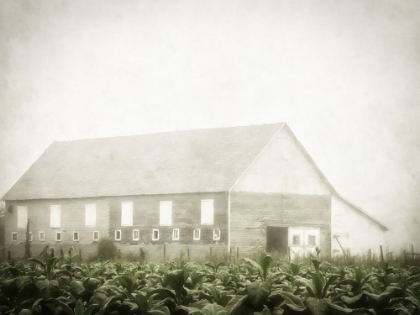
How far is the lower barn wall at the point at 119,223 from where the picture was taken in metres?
9.38

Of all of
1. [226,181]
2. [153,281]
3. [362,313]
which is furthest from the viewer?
[226,181]

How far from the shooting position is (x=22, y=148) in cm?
714

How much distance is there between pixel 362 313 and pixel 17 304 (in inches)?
65.1

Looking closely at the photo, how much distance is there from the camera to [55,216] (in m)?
9.90

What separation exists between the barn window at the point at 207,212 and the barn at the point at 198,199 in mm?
23

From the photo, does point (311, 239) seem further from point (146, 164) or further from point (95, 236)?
point (95, 236)

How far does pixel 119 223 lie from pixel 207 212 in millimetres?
2138

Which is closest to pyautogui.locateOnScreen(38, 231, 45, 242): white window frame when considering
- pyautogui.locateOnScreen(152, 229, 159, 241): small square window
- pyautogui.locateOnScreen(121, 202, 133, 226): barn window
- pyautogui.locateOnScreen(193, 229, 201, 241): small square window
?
pyautogui.locateOnScreen(121, 202, 133, 226): barn window

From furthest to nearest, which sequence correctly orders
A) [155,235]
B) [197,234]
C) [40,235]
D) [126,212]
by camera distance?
1. [197,234]
2. [155,235]
3. [126,212]
4. [40,235]

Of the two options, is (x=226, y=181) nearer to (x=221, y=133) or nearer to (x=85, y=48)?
(x=221, y=133)

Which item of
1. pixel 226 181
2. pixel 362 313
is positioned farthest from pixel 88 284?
pixel 226 181

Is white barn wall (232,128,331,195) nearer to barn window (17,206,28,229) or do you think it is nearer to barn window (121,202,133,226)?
barn window (121,202,133,226)

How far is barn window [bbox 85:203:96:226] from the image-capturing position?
1095 cm

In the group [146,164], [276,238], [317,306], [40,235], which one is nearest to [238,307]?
[317,306]
